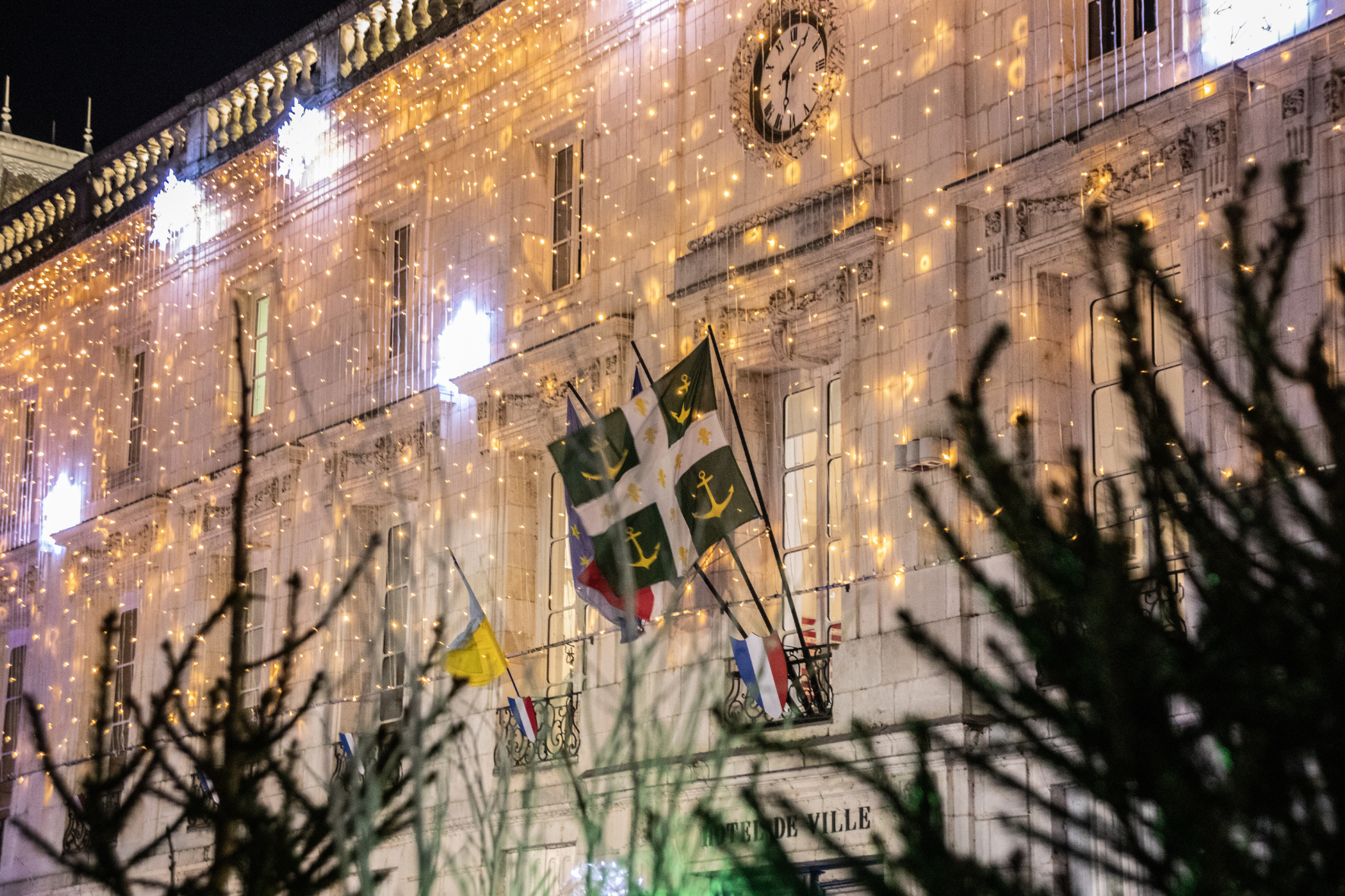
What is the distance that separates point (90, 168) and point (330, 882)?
16475 mm

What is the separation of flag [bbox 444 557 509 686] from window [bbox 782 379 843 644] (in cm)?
203

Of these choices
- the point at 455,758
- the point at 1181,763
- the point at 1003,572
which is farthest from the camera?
the point at 455,758

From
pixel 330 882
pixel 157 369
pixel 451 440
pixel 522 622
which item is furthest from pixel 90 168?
pixel 330 882

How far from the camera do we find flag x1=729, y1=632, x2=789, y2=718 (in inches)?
439

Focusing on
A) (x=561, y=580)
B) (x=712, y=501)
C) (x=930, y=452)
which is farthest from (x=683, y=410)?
(x=561, y=580)

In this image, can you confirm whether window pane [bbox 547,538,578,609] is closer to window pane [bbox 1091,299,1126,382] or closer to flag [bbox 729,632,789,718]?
flag [bbox 729,632,789,718]

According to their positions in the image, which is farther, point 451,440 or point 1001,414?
point 451,440

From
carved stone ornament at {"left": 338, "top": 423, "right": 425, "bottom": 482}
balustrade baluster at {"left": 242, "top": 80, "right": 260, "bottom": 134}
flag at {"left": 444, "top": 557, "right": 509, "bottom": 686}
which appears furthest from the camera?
balustrade baluster at {"left": 242, "top": 80, "right": 260, "bottom": 134}

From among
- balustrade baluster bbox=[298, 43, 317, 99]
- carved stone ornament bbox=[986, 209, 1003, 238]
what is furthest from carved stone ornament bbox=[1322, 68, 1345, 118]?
balustrade baluster bbox=[298, 43, 317, 99]

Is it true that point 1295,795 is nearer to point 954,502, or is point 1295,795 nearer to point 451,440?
point 954,502

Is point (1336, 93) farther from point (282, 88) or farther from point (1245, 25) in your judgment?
point (282, 88)

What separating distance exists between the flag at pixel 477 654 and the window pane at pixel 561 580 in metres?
1.41

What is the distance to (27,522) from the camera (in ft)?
70.6

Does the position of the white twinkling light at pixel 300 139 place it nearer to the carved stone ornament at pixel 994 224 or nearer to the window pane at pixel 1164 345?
the carved stone ornament at pixel 994 224
